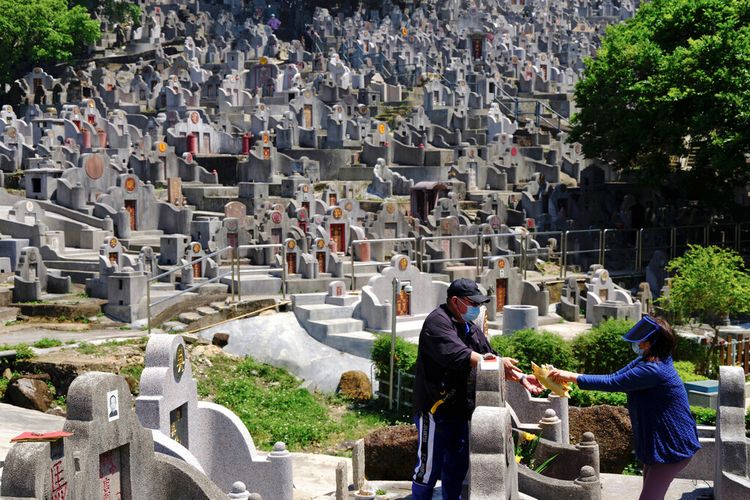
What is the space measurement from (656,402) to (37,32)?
55.8 meters

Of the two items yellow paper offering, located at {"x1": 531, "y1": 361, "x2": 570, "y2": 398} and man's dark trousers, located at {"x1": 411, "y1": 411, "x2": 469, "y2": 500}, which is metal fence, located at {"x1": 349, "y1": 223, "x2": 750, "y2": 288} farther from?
man's dark trousers, located at {"x1": 411, "y1": 411, "x2": 469, "y2": 500}

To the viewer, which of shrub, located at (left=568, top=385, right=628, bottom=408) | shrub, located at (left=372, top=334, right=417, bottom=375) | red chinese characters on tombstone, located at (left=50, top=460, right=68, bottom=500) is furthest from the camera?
shrub, located at (left=372, top=334, right=417, bottom=375)

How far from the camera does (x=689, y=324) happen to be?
2562 cm

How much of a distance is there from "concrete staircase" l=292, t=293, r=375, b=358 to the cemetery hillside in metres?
0.07

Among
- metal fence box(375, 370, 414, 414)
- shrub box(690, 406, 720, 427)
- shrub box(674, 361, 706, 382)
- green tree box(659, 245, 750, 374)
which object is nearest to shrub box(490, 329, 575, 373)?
metal fence box(375, 370, 414, 414)

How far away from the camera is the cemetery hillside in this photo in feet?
27.5

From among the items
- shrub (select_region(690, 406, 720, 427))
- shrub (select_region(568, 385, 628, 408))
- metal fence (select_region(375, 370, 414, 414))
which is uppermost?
shrub (select_region(690, 406, 720, 427))

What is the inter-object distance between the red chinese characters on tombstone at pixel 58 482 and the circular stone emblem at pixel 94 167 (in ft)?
93.8

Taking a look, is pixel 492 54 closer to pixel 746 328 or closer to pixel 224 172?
pixel 224 172

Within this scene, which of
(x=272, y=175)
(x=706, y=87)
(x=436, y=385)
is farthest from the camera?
(x=272, y=175)

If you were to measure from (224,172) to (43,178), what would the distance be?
27.2 ft

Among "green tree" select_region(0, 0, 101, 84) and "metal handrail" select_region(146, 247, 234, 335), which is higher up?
"green tree" select_region(0, 0, 101, 84)

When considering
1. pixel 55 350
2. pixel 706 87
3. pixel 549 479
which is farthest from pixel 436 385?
pixel 706 87

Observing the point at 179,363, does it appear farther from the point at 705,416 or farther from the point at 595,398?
the point at 595,398
